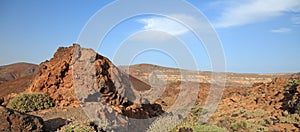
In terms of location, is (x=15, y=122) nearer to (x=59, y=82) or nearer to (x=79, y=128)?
(x=79, y=128)

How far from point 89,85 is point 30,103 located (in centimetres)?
261

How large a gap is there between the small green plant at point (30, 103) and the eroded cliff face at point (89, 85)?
371 mm

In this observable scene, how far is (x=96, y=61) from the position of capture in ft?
39.9

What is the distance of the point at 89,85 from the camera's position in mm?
11539

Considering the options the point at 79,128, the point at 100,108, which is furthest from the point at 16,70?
the point at 79,128

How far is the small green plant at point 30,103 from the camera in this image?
39.5ft

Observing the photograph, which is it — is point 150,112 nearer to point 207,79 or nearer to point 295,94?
point 295,94

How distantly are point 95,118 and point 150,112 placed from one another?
401 centimetres

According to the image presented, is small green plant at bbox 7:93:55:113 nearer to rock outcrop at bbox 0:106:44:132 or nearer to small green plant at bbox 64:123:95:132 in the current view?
rock outcrop at bbox 0:106:44:132

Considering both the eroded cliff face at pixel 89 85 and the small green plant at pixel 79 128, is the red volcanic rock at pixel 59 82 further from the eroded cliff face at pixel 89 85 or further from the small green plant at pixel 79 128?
the small green plant at pixel 79 128

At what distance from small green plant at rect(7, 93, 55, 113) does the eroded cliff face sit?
1.22ft

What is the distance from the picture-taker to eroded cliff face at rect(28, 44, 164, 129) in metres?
11.5

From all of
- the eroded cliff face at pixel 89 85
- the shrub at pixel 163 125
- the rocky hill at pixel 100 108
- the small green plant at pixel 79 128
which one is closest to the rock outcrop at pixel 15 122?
the rocky hill at pixel 100 108

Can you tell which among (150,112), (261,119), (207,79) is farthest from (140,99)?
(207,79)
